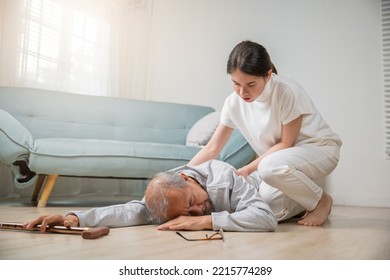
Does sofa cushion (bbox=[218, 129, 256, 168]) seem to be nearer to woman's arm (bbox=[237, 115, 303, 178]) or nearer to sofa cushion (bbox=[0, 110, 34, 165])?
woman's arm (bbox=[237, 115, 303, 178])

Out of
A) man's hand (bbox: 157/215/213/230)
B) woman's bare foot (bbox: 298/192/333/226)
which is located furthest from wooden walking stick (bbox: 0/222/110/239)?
woman's bare foot (bbox: 298/192/333/226)

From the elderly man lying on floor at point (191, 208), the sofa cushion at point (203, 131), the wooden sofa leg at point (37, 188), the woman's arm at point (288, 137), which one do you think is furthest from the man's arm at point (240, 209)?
the wooden sofa leg at point (37, 188)

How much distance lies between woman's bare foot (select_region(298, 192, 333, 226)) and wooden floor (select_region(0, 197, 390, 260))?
0.31 feet

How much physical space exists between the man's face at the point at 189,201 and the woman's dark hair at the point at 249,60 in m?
0.30

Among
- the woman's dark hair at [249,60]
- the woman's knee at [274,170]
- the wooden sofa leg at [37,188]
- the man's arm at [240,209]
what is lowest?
the wooden sofa leg at [37,188]

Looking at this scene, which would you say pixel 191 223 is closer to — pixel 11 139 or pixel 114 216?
pixel 114 216

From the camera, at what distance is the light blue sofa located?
137cm

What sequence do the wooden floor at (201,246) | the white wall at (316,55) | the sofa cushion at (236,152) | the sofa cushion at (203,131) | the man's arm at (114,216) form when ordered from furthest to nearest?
the sofa cushion at (203,131), the sofa cushion at (236,152), the white wall at (316,55), the man's arm at (114,216), the wooden floor at (201,246)

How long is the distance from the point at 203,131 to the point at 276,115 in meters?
0.67

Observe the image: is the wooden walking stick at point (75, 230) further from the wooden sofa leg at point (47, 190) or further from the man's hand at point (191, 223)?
the wooden sofa leg at point (47, 190)

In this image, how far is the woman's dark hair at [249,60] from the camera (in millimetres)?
944

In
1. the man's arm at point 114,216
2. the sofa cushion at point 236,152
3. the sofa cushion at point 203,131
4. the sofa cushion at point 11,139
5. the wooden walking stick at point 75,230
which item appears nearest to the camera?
the wooden walking stick at point 75,230
